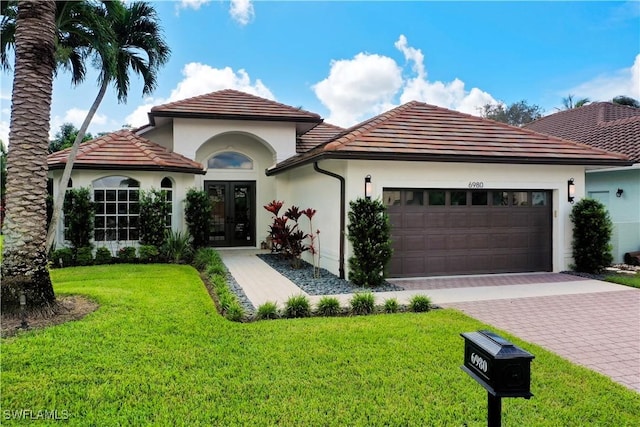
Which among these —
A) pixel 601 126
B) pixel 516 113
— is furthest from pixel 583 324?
pixel 516 113

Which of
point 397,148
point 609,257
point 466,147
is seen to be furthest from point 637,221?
point 397,148

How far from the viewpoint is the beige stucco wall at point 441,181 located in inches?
412

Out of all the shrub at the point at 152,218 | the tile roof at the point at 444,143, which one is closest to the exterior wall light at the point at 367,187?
the tile roof at the point at 444,143

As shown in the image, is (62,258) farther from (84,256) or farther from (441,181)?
(441,181)

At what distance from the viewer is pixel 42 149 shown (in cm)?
666

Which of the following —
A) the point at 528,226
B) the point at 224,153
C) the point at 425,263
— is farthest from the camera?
the point at 224,153

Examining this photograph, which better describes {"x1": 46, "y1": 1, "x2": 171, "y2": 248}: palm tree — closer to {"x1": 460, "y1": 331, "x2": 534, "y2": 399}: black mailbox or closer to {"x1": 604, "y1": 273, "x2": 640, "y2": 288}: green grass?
{"x1": 460, "y1": 331, "x2": 534, "y2": 399}: black mailbox

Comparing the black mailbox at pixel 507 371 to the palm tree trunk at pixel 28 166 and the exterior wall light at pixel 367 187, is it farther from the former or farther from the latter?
the exterior wall light at pixel 367 187

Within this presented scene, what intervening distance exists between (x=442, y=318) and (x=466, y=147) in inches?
224

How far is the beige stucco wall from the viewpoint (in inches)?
412

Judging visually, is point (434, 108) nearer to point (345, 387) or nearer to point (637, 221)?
point (637, 221)

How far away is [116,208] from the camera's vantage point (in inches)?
539

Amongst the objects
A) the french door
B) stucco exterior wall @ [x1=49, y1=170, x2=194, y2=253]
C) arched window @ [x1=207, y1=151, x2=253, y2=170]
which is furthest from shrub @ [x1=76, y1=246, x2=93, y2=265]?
arched window @ [x1=207, y1=151, x2=253, y2=170]

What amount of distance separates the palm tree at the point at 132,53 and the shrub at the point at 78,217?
379 mm
